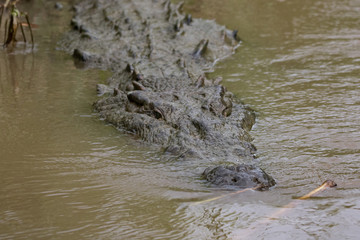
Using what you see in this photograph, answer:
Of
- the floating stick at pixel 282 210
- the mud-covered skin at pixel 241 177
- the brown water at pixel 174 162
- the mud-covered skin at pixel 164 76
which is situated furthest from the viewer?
the mud-covered skin at pixel 164 76

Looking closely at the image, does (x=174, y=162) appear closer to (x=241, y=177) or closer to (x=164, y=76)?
(x=241, y=177)

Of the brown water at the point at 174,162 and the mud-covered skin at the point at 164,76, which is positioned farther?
the mud-covered skin at the point at 164,76

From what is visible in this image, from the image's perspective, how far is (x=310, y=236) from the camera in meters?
3.07

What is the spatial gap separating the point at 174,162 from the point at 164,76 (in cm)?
241

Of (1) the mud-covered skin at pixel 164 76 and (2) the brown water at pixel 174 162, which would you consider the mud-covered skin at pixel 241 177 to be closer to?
(2) the brown water at pixel 174 162

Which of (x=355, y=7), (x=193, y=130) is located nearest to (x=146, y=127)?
(x=193, y=130)

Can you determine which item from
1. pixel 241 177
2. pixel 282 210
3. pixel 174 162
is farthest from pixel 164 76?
pixel 282 210

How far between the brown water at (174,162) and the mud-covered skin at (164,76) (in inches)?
8.1

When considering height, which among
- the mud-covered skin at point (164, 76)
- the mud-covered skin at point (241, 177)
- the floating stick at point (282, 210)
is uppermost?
the mud-covered skin at point (164, 76)

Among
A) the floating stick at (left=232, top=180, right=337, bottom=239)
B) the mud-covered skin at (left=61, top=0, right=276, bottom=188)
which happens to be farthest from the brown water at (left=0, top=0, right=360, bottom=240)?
the mud-covered skin at (left=61, top=0, right=276, bottom=188)

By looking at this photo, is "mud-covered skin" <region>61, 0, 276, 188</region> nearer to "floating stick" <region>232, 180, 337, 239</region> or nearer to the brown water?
the brown water

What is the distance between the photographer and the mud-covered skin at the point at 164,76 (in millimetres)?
4477

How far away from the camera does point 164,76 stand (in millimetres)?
6363

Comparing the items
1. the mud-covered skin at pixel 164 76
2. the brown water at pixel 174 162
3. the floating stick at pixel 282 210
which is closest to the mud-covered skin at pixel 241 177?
the brown water at pixel 174 162
